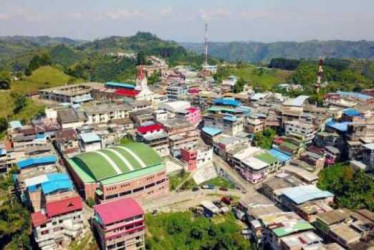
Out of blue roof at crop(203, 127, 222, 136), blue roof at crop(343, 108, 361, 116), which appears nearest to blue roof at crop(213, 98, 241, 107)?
blue roof at crop(203, 127, 222, 136)

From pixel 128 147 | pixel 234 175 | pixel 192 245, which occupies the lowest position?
pixel 192 245

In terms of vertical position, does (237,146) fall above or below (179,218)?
above

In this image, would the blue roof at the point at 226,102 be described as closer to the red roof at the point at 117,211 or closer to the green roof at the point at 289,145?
the green roof at the point at 289,145

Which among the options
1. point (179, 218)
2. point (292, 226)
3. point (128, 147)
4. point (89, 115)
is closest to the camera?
point (292, 226)

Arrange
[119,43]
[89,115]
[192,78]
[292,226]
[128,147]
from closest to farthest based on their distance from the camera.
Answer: [292,226], [128,147], [89,115], [192,78], [119,43]

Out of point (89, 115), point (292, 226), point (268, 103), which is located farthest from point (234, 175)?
point (89, 115)

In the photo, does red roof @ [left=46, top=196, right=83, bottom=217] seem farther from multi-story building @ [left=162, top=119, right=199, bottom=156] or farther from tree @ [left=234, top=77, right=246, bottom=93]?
tree @ [left=234, top=77, right=246, bottom=93]

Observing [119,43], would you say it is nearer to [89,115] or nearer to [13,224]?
[89,115]

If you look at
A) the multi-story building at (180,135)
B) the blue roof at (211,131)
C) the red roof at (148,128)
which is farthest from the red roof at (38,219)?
the blue roof at (211,131)
